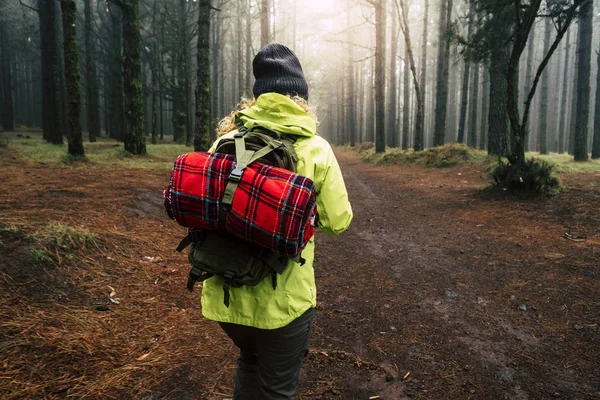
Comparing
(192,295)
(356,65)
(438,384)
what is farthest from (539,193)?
(356,65)

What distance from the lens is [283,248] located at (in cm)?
143

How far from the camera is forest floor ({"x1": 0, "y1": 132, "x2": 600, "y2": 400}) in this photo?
2639 mm

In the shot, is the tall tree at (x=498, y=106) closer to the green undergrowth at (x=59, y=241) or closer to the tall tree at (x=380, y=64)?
→ the tall tree at (x=380, y=64)

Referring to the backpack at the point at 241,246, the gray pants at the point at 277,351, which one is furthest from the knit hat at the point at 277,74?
the gray pants at the point at 277,351

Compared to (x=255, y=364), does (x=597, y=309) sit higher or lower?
lower

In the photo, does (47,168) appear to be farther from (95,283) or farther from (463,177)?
(463,177)

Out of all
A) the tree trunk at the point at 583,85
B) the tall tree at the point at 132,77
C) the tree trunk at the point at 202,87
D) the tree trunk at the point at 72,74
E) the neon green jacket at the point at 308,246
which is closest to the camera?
the neon green jacket at the point at 308,246

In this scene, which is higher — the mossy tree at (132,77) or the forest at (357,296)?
the mossy tree at (132,77)

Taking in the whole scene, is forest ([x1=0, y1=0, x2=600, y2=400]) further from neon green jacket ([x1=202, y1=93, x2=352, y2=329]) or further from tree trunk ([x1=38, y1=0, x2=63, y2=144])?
tree trunk ([x1=38, y1=0, x2=63, y2=144])

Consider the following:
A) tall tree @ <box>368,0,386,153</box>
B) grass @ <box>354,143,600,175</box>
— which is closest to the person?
grass @ <box>354,143,600,175</box>

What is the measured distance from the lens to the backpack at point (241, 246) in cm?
149

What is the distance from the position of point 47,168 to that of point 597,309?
35.3ft

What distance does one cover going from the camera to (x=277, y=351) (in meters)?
1.74

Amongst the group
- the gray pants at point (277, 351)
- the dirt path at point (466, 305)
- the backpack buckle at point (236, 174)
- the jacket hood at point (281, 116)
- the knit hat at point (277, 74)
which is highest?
the knit hat at point (277, 74)
